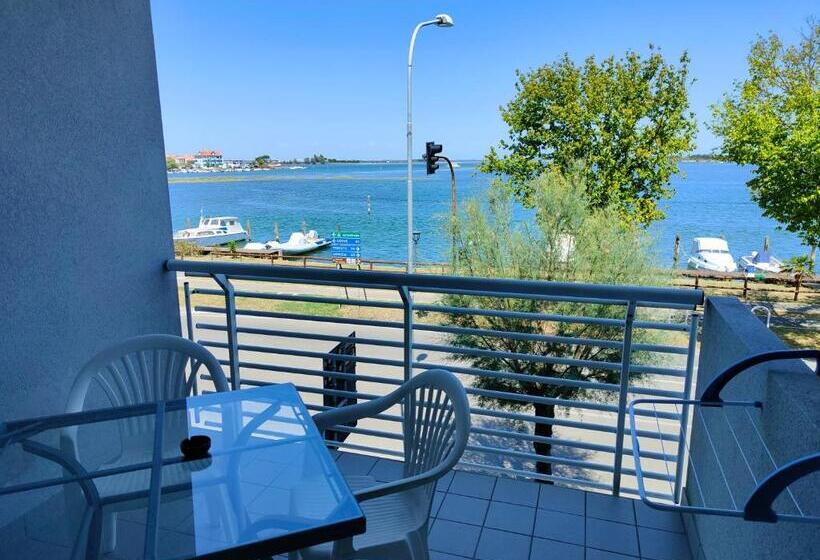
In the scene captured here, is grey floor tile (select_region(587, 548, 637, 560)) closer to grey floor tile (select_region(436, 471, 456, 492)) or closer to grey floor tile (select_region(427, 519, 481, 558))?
grey floor tile (select_region(427, 519, 481, 558))

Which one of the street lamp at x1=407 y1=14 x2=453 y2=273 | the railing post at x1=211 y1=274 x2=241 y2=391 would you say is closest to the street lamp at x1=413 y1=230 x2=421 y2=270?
the street lamp at x1=407 y1=14 x2=453 y2=273

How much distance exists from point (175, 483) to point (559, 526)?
1619mm

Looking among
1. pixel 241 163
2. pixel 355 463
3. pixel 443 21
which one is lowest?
pixel 355 463

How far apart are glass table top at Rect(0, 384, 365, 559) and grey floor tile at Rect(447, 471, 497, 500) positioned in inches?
43.8

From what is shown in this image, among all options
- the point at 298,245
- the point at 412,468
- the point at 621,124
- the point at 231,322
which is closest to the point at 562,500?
the point at 412,468

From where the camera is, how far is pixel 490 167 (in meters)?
12.7

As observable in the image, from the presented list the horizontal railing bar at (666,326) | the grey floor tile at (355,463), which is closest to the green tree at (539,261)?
the grey floor tile at (355,463)

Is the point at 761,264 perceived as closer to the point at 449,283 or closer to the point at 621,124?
the point at 621,124

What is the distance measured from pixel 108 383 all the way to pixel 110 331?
0.55 meters

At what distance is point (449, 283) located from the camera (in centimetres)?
232

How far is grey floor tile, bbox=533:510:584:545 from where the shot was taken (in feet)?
7.06

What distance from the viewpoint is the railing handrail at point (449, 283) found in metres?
2.07

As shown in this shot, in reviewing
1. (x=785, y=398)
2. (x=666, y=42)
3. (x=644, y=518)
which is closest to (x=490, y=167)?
(x=666, y=42)

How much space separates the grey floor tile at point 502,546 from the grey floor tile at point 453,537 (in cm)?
3
